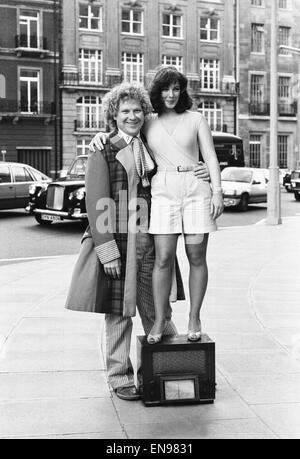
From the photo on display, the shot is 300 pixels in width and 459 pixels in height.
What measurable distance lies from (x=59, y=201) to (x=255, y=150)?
33.3 meters

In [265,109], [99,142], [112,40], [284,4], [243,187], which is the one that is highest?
[284,4]

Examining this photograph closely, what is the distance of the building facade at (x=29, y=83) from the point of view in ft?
139

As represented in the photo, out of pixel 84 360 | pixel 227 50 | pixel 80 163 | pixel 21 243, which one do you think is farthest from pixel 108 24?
pixel 84 360

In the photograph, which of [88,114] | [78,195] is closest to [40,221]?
[78,195]

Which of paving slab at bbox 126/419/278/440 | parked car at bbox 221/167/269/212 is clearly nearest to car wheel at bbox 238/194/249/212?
parked car at bbox 221/167/269/212

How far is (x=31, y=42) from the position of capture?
→ 141 ft

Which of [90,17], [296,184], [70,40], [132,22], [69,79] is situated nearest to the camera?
[296,184]

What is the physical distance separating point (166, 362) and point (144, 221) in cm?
85

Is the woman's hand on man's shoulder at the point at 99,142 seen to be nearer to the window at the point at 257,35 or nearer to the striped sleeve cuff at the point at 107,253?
the striped sleeve cuff at the point at 107,253

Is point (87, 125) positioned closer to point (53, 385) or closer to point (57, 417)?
point (53, 385)

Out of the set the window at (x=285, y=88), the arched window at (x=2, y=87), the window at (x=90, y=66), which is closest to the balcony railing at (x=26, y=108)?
the arched window at (x=2, y=87)

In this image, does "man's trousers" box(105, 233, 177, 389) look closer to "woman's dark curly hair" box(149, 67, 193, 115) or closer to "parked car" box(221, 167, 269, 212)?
"woman's dark curly hair" box(149, 67, 193, 115)

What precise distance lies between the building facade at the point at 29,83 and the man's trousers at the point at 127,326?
38537 millimetres

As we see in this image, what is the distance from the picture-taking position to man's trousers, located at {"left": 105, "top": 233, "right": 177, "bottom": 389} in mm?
4469
